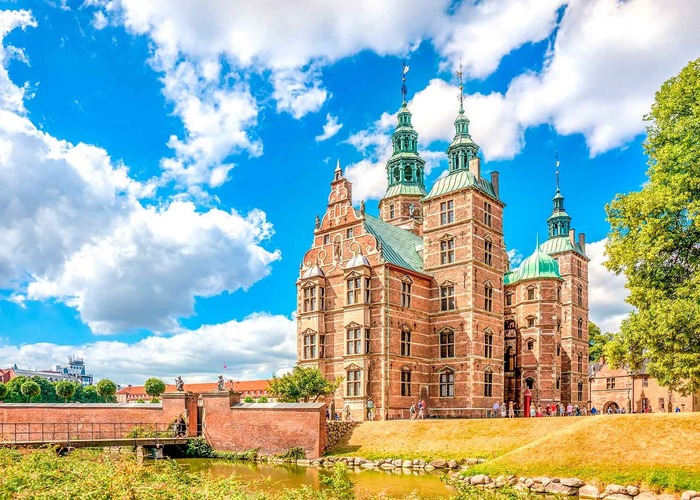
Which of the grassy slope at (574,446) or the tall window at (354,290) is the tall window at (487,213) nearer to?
the tall window at (354,290)

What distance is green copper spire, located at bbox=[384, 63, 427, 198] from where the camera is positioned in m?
55.9

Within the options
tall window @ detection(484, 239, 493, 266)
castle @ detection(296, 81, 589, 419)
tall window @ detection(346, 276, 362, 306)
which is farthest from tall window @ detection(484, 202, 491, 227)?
tall window @ detection(346, 276, 362, 306)

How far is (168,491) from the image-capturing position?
1208 cm

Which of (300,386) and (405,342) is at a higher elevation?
(405,342)

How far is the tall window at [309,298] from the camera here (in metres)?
42.0

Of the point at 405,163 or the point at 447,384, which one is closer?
the point at 447,384

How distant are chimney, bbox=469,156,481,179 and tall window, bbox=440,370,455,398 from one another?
14.5m

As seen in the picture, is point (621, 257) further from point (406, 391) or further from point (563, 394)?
point (563, 394)

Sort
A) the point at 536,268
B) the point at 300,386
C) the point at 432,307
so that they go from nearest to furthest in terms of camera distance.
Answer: the point at 300,386
the point at 432,307
the point at 536,268

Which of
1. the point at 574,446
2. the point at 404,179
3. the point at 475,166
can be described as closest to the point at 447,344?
the point at 475,166

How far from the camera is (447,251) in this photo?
1645 inches

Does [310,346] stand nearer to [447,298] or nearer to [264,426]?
[264,426]

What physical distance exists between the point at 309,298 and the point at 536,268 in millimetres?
18893

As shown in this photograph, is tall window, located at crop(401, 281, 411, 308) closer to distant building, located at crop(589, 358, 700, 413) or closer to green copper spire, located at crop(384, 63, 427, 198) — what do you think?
green copper spire, located at crop(384, 63, 427, 198)
